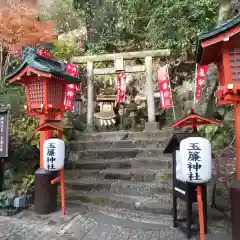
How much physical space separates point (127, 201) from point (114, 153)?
120 inches

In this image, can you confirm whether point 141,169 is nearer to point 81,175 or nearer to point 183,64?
point 81,175

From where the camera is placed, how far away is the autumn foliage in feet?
39.7

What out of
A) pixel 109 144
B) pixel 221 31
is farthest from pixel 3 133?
pixel 221 31

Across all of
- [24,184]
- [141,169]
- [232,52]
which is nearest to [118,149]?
[141,169]

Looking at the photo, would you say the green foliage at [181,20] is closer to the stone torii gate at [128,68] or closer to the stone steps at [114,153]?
the stone torii gate at [128,68]

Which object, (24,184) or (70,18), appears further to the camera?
(70,18)

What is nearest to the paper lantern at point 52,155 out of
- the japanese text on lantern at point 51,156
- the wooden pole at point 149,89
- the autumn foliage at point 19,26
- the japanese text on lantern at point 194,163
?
the japanese text on lantern at point 51,156

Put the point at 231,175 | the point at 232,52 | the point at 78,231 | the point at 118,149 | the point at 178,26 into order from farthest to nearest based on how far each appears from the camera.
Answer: the point at 178,26 → the point at 118,149 → the point at 231,175 → the point at 78,231 → the point at 232,52

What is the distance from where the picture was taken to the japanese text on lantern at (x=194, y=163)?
165 inches

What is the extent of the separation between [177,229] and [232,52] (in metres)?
3.73

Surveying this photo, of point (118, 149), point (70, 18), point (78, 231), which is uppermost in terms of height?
point (70, 18)

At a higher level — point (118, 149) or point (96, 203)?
point (118, 149)

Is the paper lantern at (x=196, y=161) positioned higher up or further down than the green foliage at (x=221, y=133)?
further down

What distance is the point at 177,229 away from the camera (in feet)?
18.1
